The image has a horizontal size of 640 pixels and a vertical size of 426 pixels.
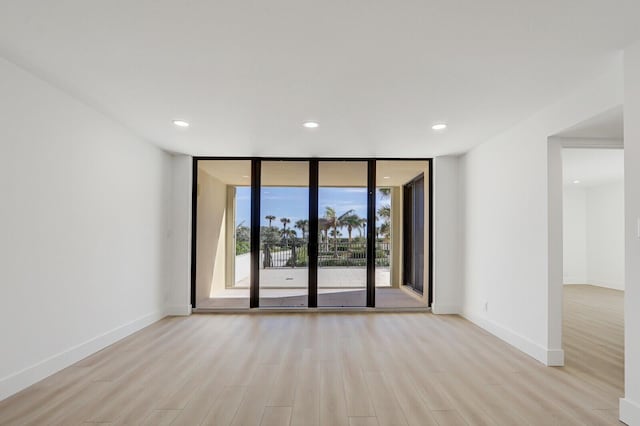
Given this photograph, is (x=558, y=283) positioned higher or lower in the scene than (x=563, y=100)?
lower

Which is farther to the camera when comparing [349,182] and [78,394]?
[349,182]

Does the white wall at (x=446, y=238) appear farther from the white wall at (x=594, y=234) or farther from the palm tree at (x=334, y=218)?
the white wall at (x=594, y=234)

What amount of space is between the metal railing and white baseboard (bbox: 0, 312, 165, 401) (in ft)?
7.16

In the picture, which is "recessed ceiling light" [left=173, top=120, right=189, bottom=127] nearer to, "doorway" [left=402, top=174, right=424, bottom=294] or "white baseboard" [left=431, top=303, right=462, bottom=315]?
"doorway" [left=402, top=174, right=424, bottom=294]

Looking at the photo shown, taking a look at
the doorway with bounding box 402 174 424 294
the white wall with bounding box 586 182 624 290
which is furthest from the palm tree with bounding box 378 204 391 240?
the white wall with bounding box 586 182 624 290

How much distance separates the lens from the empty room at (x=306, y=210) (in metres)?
2.20

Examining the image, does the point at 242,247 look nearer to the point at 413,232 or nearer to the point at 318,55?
the point at 413,232

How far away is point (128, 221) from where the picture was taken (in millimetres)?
4195

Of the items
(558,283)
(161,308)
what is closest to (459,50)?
(558,283)

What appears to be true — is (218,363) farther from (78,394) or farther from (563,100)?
(563,100)

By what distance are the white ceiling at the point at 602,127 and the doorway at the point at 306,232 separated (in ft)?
8.17

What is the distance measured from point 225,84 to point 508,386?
3.41 meters

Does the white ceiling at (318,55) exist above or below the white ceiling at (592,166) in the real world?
above

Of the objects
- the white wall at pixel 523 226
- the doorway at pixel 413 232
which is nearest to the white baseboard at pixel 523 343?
the white wall at pixel 523 226
